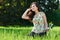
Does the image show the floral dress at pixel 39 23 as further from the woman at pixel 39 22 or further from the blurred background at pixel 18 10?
the blurred background at pixel 18 10

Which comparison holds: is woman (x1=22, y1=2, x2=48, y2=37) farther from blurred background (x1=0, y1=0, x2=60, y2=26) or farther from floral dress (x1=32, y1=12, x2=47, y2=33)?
blurred background (x1=0, y1=0, x2=60, y2=26)

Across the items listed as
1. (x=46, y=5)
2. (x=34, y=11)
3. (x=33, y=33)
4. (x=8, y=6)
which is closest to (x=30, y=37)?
(x=33, y=33)

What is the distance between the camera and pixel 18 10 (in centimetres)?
757

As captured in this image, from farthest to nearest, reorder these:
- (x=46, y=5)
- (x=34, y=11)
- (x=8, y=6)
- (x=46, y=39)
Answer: (x=8, y=6)
(x=46, y=5)
(x=34, y=11)
(x=46, y=39)

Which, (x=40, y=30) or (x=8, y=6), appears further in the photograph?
(x=8, y=6)

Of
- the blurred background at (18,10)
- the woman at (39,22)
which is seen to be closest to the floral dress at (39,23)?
the woman at (39,22)

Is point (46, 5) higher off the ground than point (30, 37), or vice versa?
point (46, 5)

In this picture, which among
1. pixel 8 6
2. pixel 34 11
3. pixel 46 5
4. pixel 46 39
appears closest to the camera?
pixel 46 39

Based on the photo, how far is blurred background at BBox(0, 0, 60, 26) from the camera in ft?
23.3

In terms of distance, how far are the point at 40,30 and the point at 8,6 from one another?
2501 millimetres

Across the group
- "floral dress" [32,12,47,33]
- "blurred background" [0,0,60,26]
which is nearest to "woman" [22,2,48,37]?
"floral dress" [32,12,47,33]

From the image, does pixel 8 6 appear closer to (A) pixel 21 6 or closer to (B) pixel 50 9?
Answer: (A) pixel 21 6

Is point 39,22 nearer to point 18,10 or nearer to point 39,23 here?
point 39,23

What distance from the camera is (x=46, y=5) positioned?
23.1 feet
